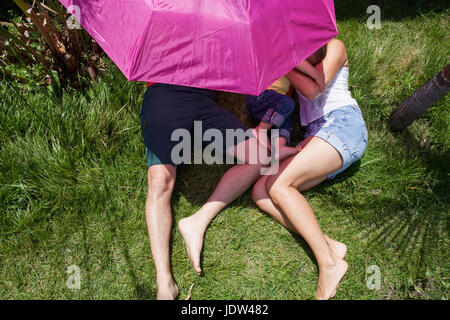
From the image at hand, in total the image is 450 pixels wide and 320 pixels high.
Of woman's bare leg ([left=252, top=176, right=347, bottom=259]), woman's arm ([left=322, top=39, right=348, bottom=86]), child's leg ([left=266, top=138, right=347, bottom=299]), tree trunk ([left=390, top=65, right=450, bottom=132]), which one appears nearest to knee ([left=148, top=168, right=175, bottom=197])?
woman's bare leg ([left=252, top=176, right=347, bottom=259])

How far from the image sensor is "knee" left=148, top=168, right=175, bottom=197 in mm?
2693

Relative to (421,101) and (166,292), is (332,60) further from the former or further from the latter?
(166,292)

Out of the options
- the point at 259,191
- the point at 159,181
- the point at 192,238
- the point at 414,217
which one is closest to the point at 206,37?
the point at 159,181

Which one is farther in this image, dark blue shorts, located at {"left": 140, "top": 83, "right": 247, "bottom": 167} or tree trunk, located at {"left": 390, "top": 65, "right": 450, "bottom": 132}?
dark blue shorts, located at {"left": 140, "top": 83, "right": 247, "bottom": 167}

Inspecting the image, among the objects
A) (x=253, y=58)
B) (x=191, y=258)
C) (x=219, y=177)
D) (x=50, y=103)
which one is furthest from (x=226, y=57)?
(x=50, y=103)

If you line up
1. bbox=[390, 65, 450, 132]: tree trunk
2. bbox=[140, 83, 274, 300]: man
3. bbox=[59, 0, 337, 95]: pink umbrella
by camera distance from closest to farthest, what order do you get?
bbox=[59, 0, 337, 95]: pink umbrella → bbox=[390, 65, 450, 132]: tree trunk → bbox=[140, 83, 274, 300]: man

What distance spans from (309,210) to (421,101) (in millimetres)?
1345

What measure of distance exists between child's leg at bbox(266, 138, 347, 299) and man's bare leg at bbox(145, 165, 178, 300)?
0.92 metres

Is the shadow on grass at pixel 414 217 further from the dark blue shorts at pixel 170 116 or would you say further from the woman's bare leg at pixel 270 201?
the dark blue shorts at pixel 170 116

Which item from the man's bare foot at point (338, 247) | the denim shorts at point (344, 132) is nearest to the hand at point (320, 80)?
the denim shorts at point (344, 132)

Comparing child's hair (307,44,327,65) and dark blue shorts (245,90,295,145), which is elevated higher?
child's hair (307,44,327,65)

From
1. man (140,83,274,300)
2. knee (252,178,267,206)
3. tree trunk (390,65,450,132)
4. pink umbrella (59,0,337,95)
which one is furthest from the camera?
knee (252,178,267,206)

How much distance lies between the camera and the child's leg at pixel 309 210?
2590 mm

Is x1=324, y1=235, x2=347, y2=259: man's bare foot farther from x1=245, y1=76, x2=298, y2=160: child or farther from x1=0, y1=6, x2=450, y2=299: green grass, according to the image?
x1=245, y1=76, x2=298, y2=160: child
